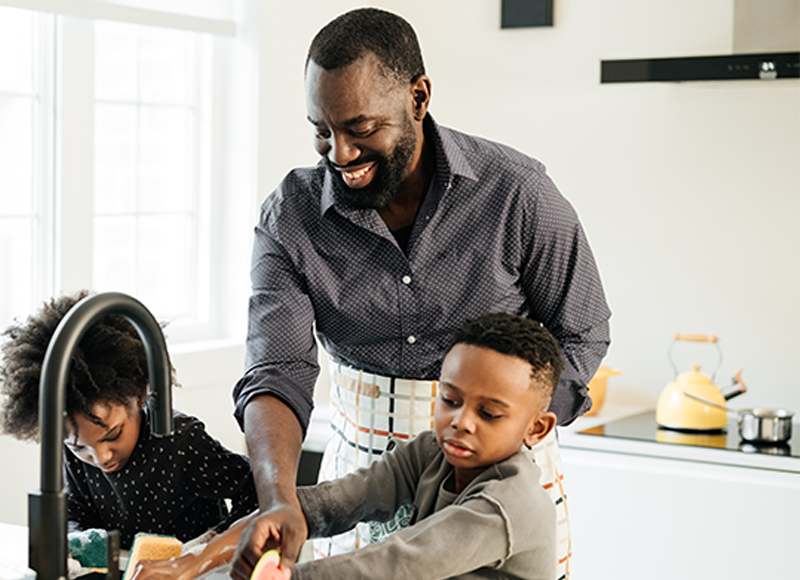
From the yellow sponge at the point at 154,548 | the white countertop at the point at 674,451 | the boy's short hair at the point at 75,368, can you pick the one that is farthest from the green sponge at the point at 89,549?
the white countertop at the point at 674,451

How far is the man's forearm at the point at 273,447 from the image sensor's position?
49.5 inches

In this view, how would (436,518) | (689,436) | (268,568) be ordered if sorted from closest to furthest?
(268,568) → (436,518) → (689,436)

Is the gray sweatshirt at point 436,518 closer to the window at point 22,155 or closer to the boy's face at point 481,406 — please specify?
the boy's face at point 481,406

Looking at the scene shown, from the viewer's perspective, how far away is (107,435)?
5.06ft

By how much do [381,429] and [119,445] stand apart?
42cm

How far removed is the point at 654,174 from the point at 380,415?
192cm

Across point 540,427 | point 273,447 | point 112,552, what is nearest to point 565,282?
point 540,427

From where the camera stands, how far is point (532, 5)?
3369mm

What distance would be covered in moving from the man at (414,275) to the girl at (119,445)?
16 cm

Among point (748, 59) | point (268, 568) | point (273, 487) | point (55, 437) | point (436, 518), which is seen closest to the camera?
point (55, 437)

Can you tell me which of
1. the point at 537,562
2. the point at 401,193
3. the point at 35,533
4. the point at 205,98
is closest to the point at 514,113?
the point at 205,98

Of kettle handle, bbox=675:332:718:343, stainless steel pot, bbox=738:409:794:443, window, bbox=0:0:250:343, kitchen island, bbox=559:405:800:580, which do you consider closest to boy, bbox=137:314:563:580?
kitchen island, bbox=559:405:800:580

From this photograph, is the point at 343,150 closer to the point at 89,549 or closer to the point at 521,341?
the point at 521,341

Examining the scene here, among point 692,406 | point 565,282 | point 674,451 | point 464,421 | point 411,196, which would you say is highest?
point 411,196
